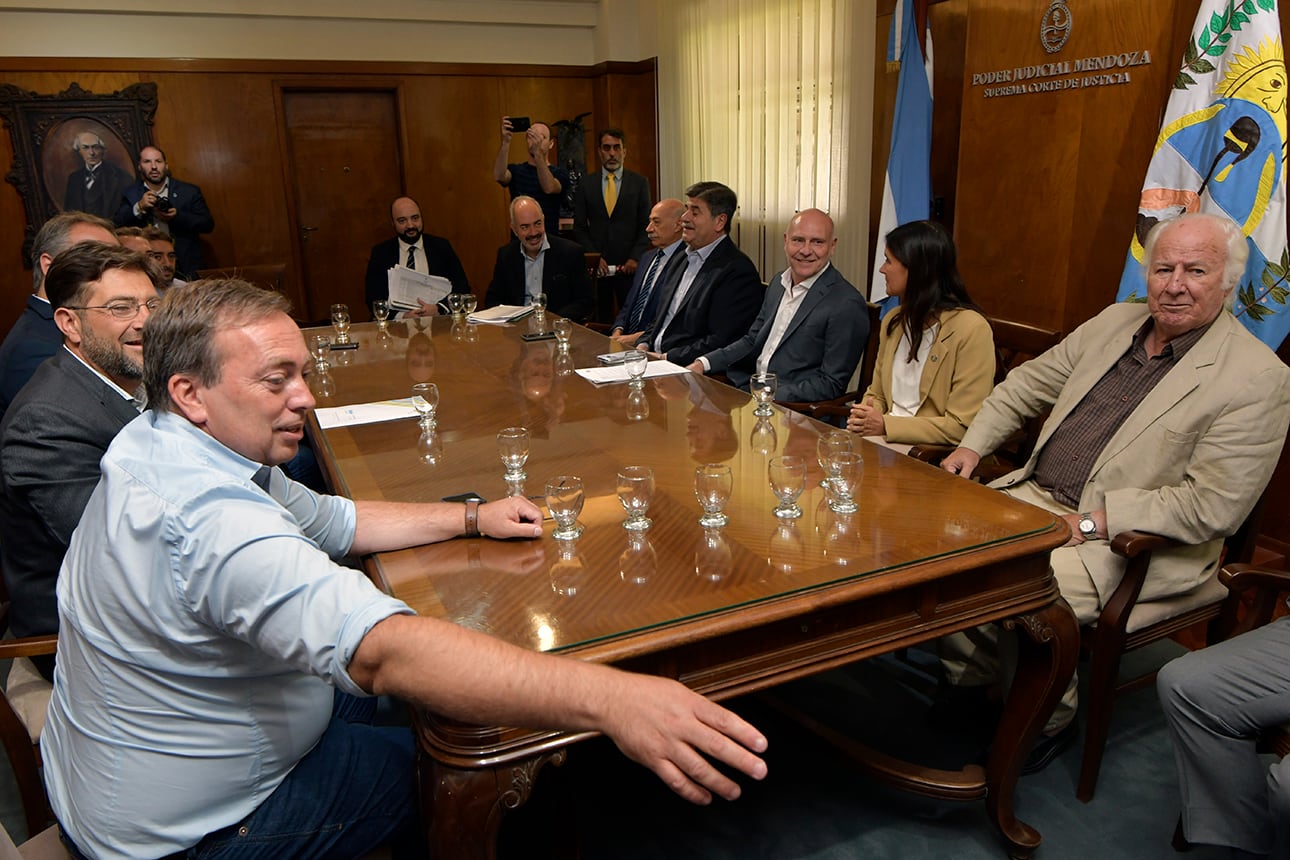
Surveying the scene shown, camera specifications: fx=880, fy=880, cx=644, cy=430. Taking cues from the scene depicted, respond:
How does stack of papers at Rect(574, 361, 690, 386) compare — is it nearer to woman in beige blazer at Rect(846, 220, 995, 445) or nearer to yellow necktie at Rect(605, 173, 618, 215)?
woman in beige blazer at Rect(846, 220, 995, 445)

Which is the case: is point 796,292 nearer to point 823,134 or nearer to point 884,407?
point 884,407

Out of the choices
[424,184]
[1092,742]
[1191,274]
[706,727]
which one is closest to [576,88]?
[424,184]

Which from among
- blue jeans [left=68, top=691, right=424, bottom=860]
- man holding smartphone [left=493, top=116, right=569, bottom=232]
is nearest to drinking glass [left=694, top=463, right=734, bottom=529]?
blue jeans [left=68, top=691, right=424, bottom=860]

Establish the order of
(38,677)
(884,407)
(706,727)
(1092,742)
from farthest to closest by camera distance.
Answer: (884,407) < (1092,742) < (38,677) < (706,727)

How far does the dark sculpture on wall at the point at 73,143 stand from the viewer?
6.23 metres

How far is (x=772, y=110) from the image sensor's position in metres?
5.63

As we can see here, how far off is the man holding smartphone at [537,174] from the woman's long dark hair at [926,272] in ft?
12.4

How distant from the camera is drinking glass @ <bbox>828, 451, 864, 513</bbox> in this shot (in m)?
1.70

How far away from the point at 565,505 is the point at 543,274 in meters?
3.56

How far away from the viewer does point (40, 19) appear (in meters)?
6.16

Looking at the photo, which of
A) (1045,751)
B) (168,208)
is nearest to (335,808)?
(1045,751)

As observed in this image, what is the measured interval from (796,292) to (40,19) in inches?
236

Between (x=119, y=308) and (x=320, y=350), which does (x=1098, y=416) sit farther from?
(x=320, y=350)

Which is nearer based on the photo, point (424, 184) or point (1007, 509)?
point (1007, 509)
